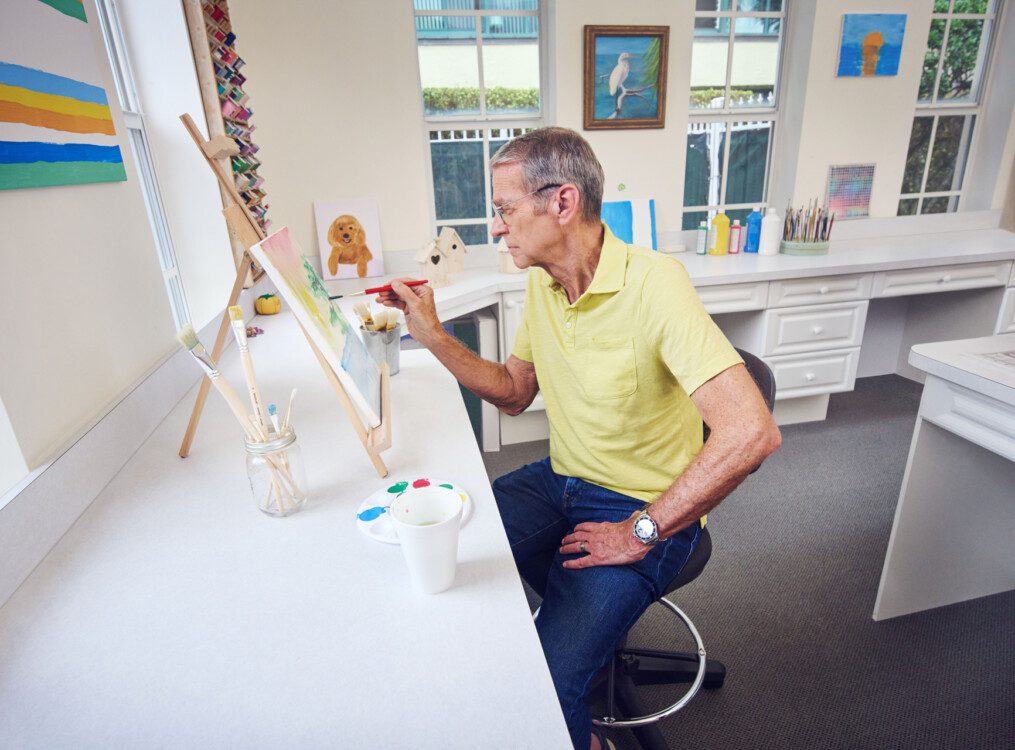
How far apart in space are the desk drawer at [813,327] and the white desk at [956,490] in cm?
121

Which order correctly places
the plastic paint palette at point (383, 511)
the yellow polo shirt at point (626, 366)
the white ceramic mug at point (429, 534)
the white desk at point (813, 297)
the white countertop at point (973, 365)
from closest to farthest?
the white ceramic mug at point (429, 534)
the plastic paint palette at point (383, 511)
the yellow polo shirt at point (626, 366)
the white countertop at point (973, 365)
the white desk at point (813, 297)

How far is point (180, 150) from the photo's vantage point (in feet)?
7.04

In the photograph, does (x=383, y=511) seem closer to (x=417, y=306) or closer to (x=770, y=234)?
(x=417, y=306)

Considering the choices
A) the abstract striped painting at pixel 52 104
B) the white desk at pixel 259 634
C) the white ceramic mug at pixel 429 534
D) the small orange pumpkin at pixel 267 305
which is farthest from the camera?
the small orange pumpkin at pixel 267 305

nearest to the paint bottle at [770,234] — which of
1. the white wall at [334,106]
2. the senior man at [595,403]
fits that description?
the white wall at [334,106]

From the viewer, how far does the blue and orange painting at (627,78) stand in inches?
114

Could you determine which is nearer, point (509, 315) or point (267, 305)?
point (267, 305)

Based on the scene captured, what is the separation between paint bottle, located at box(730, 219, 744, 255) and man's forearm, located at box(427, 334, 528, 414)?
2270 millimetres

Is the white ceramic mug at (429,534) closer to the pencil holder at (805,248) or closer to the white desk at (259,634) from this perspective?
the white desk at (259,634)

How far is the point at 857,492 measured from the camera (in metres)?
2.49

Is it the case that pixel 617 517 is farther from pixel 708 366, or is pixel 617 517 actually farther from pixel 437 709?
pixel 437 709

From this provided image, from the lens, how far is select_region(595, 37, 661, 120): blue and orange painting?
289cm

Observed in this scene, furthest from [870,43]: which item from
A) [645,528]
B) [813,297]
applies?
[645,528]

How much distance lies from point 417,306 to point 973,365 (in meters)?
1.38
